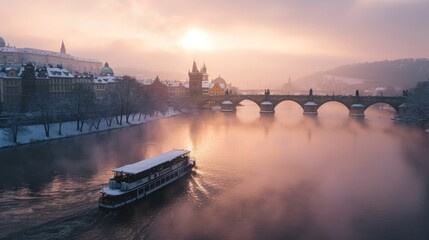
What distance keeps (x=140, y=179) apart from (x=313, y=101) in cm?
10457

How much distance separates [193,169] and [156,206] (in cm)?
1308

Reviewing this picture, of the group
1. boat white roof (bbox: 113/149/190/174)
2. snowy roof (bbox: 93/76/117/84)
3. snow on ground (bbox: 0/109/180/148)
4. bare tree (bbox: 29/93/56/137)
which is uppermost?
snowy roof (bbox: 93/76/117/84)

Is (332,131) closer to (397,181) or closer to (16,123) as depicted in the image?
(397,181)

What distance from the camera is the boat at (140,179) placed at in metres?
31.8

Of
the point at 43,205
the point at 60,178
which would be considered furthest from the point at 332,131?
the point at 43,205

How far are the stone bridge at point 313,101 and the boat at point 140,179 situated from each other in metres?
92.6

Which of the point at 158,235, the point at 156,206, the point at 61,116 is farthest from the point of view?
the point at 61,116

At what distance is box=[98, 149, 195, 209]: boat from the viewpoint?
1250 inches

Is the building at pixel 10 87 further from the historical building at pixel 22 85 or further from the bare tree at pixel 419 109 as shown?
the bare tree at pixel 419 109

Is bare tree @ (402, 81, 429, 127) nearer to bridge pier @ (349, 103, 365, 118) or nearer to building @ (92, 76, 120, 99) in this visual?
bridge pier @ (349, 103, 365, 118)

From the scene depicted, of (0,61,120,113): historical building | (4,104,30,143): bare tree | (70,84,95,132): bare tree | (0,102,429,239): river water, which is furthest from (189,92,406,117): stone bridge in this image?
(4,104,30,143): bare tree

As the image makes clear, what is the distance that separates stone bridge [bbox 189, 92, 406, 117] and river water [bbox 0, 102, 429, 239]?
5497cm

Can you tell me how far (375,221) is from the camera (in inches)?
1176

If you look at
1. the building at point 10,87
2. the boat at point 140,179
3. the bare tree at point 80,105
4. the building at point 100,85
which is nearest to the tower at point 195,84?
the building at point 100,85
